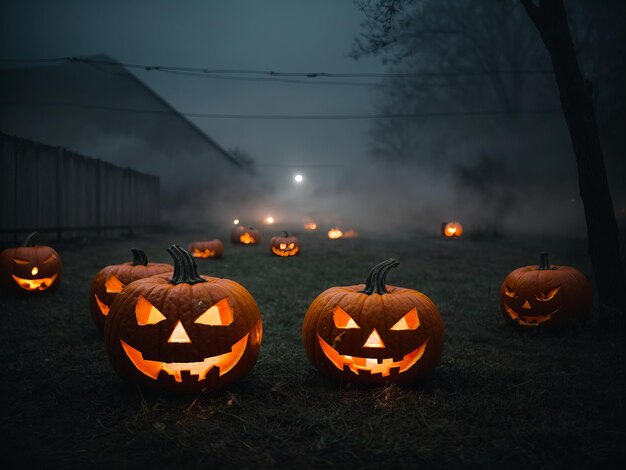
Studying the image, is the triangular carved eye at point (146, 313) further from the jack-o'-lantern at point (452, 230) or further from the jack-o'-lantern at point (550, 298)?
the jack-o'-lantern at point (452, 230)

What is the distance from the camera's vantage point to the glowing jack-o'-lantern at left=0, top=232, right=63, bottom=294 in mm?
6039

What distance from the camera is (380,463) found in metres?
2.18

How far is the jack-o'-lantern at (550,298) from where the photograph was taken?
4.72 metres

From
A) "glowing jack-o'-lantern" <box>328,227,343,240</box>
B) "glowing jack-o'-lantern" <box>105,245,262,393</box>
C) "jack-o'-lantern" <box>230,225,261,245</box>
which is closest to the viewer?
"glowing jack-o'-lantern" <box>105,245,262,393</box>

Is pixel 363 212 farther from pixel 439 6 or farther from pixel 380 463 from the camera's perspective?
pixel 380 463

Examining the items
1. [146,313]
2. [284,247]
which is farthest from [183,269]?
[284,247]

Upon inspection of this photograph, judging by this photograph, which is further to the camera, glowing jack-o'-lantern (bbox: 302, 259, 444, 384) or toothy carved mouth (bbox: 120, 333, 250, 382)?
glowing jack-o'-lantern (bbox: 302, 259, 444, 384)

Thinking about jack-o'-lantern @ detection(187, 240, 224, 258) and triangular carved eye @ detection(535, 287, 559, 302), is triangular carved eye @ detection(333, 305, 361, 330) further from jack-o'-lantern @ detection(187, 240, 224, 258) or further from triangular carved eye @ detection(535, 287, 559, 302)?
jack-o'-lantern @ detection(187, 240, 224, 258)

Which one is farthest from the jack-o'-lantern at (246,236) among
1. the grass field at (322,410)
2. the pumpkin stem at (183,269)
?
the pumpkin stem at (183,269)

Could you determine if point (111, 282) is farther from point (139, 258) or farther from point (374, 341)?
point (374, 341)

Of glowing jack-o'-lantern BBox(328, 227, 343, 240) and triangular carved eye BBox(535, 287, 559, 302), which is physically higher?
glowing jack-o'-lantern BBox(328, 227, 343, 240)

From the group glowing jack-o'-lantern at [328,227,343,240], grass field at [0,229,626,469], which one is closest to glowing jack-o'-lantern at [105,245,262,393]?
grass field at [0,229,626,469]

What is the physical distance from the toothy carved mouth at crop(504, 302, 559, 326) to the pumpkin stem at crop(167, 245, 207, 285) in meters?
3.79

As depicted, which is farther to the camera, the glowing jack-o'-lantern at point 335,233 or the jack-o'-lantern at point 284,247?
the glowing jack-o'-lantern at point 335,233
